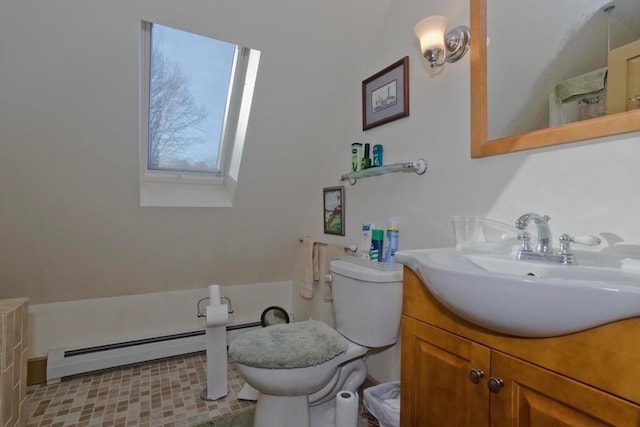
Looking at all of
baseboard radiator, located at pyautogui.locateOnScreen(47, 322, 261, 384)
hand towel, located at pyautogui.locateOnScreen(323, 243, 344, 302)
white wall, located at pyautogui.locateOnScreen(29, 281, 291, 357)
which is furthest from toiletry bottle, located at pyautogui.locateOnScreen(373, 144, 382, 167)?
baseboard radiator, located at pyautogui.locateOnScreen(47, 322, 261, 384)

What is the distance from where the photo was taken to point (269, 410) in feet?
4.44

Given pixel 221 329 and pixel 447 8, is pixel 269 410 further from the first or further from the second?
pixel 447 8

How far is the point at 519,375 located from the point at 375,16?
161cm

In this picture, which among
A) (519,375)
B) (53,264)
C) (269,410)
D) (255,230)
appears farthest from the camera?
(255,230)

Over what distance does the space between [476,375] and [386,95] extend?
1.26 meters

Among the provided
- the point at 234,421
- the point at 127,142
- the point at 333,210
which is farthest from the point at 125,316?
the point at 333,210

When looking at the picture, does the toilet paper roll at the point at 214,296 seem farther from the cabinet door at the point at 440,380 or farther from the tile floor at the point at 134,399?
the cabinet door at the point at 440,380

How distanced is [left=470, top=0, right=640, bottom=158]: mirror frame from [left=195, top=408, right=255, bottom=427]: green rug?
61.3 inches

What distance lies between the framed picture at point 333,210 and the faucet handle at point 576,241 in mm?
1181

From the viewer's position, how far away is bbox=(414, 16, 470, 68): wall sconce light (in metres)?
1.19

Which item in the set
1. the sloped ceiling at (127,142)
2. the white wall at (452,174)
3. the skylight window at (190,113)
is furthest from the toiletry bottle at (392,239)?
the skylight window at (190,113)

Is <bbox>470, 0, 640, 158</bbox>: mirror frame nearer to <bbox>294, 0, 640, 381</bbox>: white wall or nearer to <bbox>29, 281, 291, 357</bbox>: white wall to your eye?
<bbox>294, 0, 640, 381</bbox>: white wall

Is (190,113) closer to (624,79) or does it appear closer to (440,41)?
(440,41)

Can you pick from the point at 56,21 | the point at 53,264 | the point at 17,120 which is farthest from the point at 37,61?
the point at 53,264
